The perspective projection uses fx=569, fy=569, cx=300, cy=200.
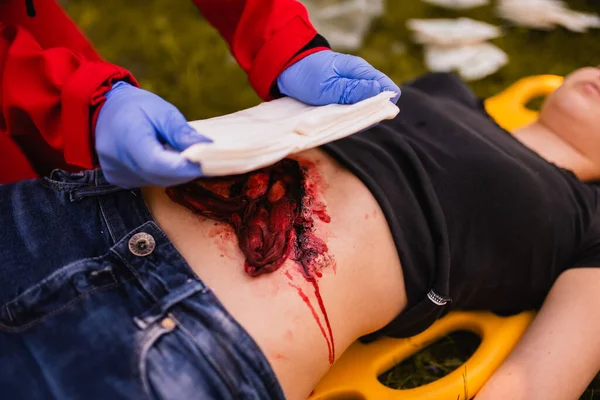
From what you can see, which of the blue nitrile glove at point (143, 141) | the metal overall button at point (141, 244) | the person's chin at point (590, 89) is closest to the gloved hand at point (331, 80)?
the blue nitrile glove at point (143, 141)

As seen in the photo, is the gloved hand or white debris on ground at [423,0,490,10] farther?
white debris on ground at [423,0,490,10]

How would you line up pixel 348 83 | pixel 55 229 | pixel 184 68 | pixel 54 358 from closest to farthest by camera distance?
pixel 54 358
pixel 55 229
pixel 348 83
pixel 184 68

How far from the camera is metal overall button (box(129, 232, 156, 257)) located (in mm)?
952

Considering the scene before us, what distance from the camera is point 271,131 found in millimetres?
910

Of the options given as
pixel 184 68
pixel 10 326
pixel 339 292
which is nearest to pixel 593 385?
pixel 339 292

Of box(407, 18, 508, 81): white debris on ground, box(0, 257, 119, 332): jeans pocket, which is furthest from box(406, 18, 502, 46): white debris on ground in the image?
box(0, 257, 119, 332): jeans pocket

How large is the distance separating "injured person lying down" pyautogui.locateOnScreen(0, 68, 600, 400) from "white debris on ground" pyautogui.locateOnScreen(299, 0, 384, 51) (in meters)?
0.97

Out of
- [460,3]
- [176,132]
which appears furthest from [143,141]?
[460,3]

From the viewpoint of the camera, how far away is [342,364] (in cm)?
129

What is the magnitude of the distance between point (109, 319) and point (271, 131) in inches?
15.3

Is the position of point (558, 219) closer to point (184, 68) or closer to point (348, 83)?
point (348, 83)

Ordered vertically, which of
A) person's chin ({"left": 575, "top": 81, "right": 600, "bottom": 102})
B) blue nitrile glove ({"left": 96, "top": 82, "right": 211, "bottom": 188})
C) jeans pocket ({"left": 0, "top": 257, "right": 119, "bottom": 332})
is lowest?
person's chin ({"left": 575, "top": 81, "right": 600, "bottom": 102})

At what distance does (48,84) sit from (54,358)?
0.48 meters

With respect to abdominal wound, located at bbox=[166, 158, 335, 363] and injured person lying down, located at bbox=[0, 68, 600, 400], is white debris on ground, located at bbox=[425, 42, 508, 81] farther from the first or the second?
abdominal wound, located at bbox=[166, 158, 335, 363]
